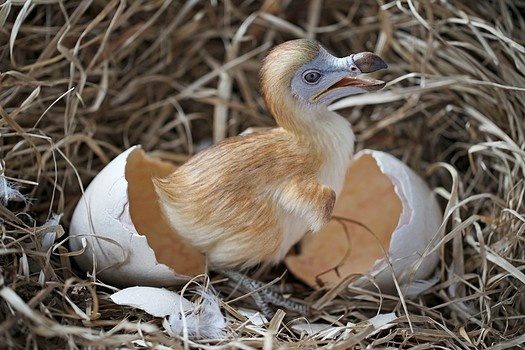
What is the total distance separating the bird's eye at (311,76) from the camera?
4.30 ft

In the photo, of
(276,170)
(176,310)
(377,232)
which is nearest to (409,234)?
(377,232)

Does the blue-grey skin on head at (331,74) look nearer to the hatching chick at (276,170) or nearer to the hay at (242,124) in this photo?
the hatching chick at (276,170)

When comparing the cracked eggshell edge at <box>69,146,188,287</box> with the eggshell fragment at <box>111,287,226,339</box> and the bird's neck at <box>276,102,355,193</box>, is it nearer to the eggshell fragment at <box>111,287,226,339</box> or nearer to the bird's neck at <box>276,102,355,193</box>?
the eggshell fragment at <box>111,287,226,339</box>

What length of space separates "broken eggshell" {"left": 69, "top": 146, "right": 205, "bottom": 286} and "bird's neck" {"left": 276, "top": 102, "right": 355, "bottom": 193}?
0.33 m

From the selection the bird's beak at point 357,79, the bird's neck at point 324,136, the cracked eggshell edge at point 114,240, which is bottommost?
the cracked eggshell edge at point 114,240

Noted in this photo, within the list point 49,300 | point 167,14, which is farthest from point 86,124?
point 49,300

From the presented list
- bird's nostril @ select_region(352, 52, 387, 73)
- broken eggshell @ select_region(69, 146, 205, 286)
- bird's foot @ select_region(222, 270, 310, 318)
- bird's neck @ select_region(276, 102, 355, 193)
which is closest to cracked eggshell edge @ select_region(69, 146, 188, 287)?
broken eggshell @ select_region(69, 146, 205, 286)

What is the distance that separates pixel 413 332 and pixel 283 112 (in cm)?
50

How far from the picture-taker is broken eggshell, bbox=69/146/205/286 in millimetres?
1340

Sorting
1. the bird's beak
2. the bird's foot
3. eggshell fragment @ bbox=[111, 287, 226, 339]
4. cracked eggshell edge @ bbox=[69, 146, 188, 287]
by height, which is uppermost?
the bird's beak

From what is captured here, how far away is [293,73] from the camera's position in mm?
1305

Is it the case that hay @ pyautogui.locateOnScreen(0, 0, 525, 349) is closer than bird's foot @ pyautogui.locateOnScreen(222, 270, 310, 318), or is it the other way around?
hay @ pyautogui.locateOnScreen(0, 0, 525, 349)

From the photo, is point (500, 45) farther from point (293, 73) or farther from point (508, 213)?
point (293, 73)

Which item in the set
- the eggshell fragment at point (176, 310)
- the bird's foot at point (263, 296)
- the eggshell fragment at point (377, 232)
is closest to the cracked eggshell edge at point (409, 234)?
the eggshell fragment at point (377, 232)
